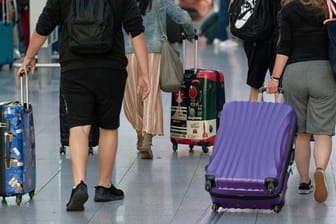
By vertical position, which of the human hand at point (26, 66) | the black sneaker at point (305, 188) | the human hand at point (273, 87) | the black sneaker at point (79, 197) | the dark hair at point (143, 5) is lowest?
the black sneaker at point (305, 188)

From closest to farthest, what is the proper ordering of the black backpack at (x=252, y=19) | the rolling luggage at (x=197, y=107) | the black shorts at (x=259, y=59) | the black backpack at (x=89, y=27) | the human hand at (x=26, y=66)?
the black backpack at (x=89, y=27)
the human hand at (x=26, y=66)
the black backpack at (x=252, y=19)
the black shorts at (x=259, y=59)
the rolling luggage at (x=197, y=107)

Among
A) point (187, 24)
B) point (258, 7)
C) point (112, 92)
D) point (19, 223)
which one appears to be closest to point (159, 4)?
point (187, 24)

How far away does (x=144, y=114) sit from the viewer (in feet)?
32.8

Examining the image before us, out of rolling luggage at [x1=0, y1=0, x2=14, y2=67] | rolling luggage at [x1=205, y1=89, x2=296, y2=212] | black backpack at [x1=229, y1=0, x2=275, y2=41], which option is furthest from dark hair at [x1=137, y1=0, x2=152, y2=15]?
rolling luggage at [x1=0, y1=0, x2=14, y2=67]

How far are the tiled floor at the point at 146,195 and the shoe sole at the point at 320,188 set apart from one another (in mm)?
60

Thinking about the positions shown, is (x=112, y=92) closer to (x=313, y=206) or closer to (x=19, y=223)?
(x=19, y=223)

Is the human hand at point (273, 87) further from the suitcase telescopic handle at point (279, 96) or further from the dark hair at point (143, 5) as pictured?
the dark hair at point (143, 5)

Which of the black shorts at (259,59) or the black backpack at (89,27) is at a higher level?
the black backpack at (89,27)

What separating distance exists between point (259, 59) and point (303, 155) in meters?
1.66

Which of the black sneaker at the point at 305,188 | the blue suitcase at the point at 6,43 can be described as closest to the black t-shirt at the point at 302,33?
the black sneaker at the point at 305,188

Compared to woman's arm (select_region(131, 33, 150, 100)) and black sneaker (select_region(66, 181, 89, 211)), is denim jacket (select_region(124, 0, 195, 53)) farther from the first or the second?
black sneaker (select_region(66, 181, 89, 211))

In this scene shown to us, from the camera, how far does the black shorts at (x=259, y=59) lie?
9.73m

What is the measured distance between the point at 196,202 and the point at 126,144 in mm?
2688

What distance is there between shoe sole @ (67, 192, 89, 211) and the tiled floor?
5 centimetres
